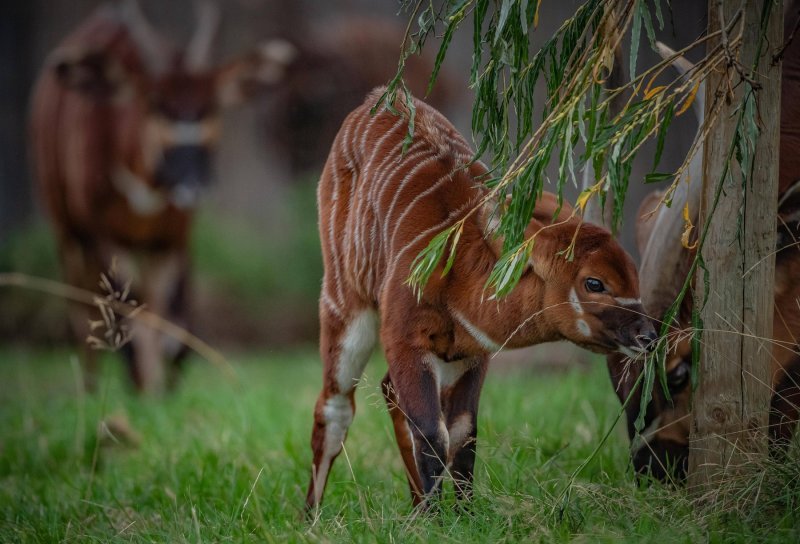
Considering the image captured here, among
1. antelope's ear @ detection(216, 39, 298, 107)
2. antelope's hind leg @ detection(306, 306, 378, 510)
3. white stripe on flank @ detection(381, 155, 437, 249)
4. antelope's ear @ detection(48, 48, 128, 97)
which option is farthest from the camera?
antelope's ear @ detection(216, 39, 298, 107)

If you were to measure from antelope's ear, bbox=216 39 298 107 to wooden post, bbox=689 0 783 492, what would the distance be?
5.12 metres

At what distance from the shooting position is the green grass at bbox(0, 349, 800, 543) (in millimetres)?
2889

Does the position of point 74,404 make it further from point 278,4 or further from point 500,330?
point 278,4

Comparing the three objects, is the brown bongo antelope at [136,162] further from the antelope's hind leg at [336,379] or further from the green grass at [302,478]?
the antelope's hind leg at [336,379]

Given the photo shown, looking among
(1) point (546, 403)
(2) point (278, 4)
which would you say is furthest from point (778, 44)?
(2) point (278, 4)

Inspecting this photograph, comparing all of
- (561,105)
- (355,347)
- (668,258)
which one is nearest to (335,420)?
(355,347)

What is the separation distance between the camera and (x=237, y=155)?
34.2 feet

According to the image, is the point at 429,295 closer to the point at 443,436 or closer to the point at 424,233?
the point at 424,233

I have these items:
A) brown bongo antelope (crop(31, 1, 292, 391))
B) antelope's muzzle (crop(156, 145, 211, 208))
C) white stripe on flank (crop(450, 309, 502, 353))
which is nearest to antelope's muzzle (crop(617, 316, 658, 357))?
white stripe on flank (crop(450, 309, 502, 353))

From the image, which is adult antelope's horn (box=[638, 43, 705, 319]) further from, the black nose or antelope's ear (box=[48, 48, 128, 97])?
antelope's ear (box=[48, 48, 128, 97])

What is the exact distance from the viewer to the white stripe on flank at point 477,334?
324 centimetres

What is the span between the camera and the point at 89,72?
284 inches

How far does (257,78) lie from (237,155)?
8.39ft

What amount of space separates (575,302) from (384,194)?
2.50 feet
